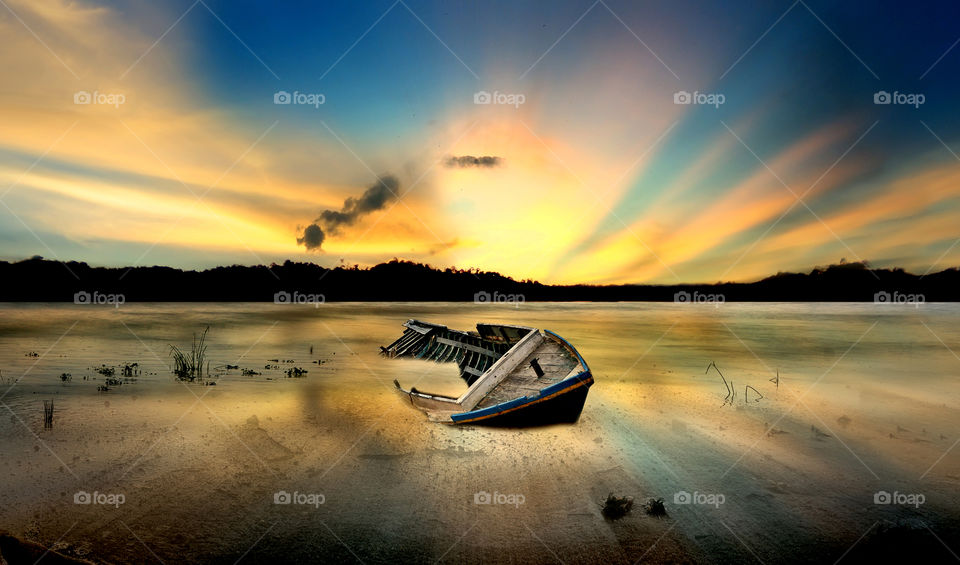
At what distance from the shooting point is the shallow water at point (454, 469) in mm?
5801

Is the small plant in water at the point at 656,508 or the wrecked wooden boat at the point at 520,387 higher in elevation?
the wrecked wooden boat at the point at 520,387

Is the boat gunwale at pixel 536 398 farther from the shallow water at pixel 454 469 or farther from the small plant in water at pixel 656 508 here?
the small plant in water at pixel 656 508

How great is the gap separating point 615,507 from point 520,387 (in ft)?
14.7

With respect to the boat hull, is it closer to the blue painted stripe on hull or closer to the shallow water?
the blue painted stripe on hull

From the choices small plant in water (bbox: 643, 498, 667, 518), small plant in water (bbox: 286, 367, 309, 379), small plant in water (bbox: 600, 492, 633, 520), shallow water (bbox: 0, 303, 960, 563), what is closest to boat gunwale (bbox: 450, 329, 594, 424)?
shallow water (bbox: 0, 303, 960, 563)

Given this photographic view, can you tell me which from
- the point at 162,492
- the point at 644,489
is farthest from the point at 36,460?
the point at 644,489

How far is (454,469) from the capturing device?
7.89 m

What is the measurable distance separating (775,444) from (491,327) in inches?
350

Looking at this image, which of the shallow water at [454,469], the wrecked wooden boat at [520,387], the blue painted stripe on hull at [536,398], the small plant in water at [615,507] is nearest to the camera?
the shallow water at [454,469]

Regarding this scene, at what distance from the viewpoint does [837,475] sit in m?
7.88

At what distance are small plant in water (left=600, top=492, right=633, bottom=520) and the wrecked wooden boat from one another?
8.82 ft

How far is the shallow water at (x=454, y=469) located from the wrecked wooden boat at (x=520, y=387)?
16.1 inches

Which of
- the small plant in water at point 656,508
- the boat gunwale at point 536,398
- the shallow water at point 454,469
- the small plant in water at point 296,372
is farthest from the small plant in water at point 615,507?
the small plant in water at point 296,372

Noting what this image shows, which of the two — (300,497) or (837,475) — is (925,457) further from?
(300,497)
